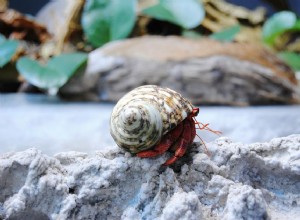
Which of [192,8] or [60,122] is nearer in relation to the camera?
[60,122]

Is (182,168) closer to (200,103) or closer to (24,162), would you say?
(24,162)

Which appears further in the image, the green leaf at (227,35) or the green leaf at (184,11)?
the green leaf at (184,11)

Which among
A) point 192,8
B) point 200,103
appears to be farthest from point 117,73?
point 192,8

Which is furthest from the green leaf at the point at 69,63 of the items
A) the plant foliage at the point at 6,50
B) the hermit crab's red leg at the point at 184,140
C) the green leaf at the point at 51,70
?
the hermit crab's red leg at the point at 184,140

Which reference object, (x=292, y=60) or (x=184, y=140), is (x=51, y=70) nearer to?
(x=184, y=140)

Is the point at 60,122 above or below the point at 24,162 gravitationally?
below

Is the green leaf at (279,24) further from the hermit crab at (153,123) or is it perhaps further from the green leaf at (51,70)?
the hermit crab at (153,123)

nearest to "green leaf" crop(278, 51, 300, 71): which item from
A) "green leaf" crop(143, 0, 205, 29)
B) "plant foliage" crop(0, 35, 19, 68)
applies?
"green leaf" crop(143, 0, 205, 29)
